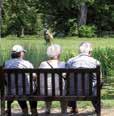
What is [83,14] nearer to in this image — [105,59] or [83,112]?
[105,59]

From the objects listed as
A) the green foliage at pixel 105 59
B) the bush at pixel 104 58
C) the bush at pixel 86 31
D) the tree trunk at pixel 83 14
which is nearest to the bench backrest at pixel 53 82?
the bush at pixel 104 58

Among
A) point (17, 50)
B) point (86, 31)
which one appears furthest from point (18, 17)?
point (17, 50)

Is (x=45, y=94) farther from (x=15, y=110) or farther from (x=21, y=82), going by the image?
(x=15, y=110)

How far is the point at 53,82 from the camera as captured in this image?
8602 millimetres

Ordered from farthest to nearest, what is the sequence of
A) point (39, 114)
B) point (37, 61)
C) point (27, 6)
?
point (27, 6)
point (37, 61)
point (39, 114)

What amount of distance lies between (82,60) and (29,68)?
2.97ft

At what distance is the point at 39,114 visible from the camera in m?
9.61

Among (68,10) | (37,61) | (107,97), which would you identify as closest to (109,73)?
(37,61)

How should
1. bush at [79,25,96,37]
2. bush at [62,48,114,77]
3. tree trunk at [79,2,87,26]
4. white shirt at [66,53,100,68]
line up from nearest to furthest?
1. white shirt at [66,53,100,68]
2. bush at [62,48,114,77]
3. bush at [79,25,96,37]
4. tree trunk at [79,2,87,26]

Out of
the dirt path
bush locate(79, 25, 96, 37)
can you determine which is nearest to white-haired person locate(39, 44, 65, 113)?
the dirt path

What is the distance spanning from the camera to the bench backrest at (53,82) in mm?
8521

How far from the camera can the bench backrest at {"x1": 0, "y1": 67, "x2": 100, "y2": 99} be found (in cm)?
852

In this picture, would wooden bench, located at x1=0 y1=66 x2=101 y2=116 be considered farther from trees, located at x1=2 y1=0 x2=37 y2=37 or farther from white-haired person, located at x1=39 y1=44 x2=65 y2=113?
trees, located at x1=2 y1=0 x2=37 y2=37

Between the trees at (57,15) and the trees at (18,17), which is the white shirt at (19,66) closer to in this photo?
the trees at (18,17)
